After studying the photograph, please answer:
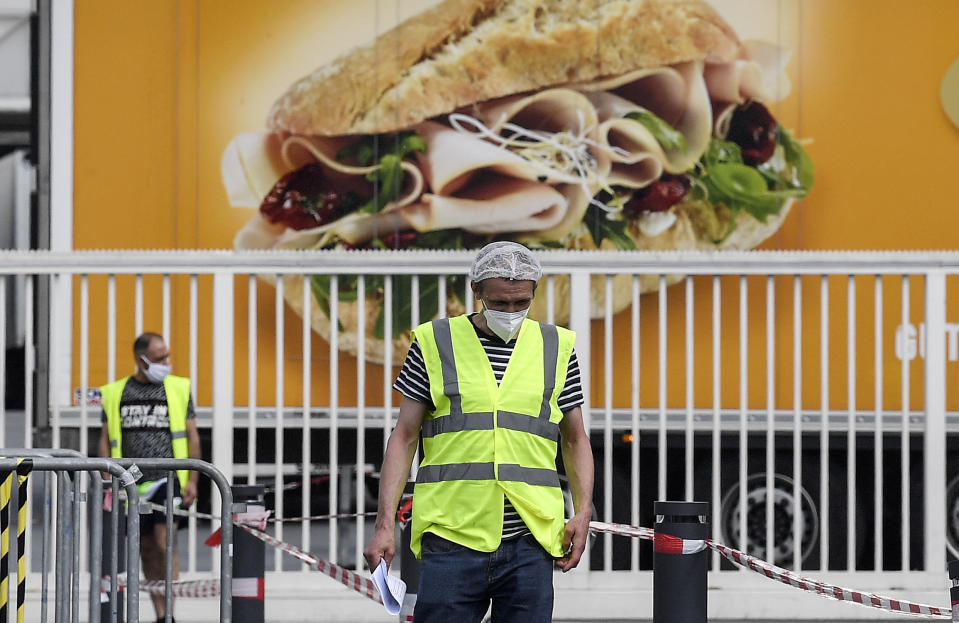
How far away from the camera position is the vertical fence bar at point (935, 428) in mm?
8438

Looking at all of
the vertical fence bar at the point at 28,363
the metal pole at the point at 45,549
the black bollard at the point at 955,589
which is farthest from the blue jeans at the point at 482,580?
the vertical fence bar at the point at 28,363

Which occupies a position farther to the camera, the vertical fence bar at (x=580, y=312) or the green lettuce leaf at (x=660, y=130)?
the green lettuce leaf at (x=660, y=130)

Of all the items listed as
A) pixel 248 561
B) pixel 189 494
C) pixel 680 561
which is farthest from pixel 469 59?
pixel 680 561

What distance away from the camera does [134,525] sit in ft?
17.2

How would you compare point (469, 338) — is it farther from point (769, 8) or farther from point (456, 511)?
point (769, 8)

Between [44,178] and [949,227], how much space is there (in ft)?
18.9

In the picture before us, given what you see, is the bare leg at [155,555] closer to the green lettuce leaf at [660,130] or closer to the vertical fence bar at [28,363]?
the vertical fence bar at [28,363]

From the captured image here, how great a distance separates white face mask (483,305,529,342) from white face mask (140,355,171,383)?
3.89m

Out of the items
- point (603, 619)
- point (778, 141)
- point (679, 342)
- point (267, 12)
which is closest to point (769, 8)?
point (778, 141)

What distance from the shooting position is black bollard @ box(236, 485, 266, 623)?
20.9ft

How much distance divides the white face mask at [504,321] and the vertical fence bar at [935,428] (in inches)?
166

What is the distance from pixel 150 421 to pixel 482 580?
3.98 metres

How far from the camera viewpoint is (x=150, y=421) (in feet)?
27.6

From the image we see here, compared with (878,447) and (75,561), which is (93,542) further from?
(878,447)
